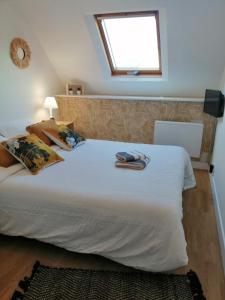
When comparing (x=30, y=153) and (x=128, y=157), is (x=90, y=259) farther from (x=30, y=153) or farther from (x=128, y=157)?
(x=30, y=153)

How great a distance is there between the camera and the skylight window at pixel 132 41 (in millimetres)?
3342

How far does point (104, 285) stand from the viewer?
5.67 ft

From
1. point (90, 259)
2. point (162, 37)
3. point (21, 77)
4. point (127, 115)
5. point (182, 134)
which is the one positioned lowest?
point (182, 134)

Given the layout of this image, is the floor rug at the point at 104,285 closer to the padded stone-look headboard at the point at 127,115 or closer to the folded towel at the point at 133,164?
the folded towel at the point at 133,164

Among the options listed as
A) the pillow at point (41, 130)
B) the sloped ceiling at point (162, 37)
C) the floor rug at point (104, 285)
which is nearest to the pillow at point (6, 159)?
the pillow at point (41, 130)

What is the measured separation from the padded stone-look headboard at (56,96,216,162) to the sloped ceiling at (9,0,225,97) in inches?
12.1

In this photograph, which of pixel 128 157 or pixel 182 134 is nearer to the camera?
pixel 128 157

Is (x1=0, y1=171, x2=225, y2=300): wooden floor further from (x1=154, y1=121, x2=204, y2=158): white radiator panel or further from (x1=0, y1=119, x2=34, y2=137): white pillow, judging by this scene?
(x1=154, y1=121, x2=204, y2=158): white radiator panel

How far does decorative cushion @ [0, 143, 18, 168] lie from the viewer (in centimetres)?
229

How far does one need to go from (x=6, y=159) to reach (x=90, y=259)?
1.22 meters

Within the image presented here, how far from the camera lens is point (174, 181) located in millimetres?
2082

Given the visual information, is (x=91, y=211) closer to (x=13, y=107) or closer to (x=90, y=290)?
(x=90, y=290)

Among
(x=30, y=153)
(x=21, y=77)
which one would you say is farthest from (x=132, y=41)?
(x=30, y=153)

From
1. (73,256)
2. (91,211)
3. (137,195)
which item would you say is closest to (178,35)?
(137,195)
